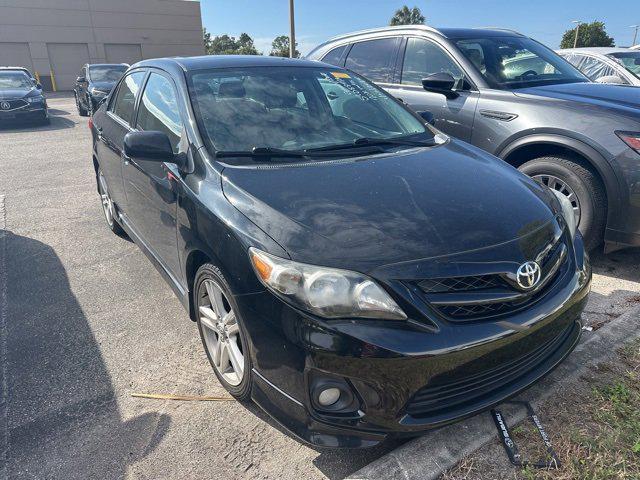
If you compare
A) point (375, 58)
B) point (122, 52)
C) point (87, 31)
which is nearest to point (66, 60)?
point (87, 31)

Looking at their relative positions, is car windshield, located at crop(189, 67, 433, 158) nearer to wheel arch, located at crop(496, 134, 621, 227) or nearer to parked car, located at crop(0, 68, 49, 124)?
wheel arch, located at crop(496, 134, 621, 227)

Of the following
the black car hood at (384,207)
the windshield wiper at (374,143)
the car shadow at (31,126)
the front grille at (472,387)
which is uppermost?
the windshield wiper at (374,143)

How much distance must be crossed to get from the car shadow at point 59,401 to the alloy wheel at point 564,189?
3228mm

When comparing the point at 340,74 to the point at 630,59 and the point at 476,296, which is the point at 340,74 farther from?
the point at 630,59

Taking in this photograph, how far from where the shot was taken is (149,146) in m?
2.52

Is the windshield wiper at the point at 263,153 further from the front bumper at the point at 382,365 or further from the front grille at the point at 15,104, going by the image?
the front grille at the point at 15,104

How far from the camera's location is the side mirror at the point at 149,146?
2520 mm

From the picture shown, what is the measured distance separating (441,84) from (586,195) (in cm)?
161

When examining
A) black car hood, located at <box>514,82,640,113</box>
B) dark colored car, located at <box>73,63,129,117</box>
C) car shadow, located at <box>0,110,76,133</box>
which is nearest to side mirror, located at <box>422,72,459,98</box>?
black car hood, located at <box>514,82,640,113</box>

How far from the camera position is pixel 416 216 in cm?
209

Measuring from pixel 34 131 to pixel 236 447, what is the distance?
13152 mm

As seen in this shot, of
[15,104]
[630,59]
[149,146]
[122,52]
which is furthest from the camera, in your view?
[122,52]

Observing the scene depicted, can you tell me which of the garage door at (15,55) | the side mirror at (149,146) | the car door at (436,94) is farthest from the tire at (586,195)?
the garage door at (15,55)

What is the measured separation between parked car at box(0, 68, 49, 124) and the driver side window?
11.8 meters
